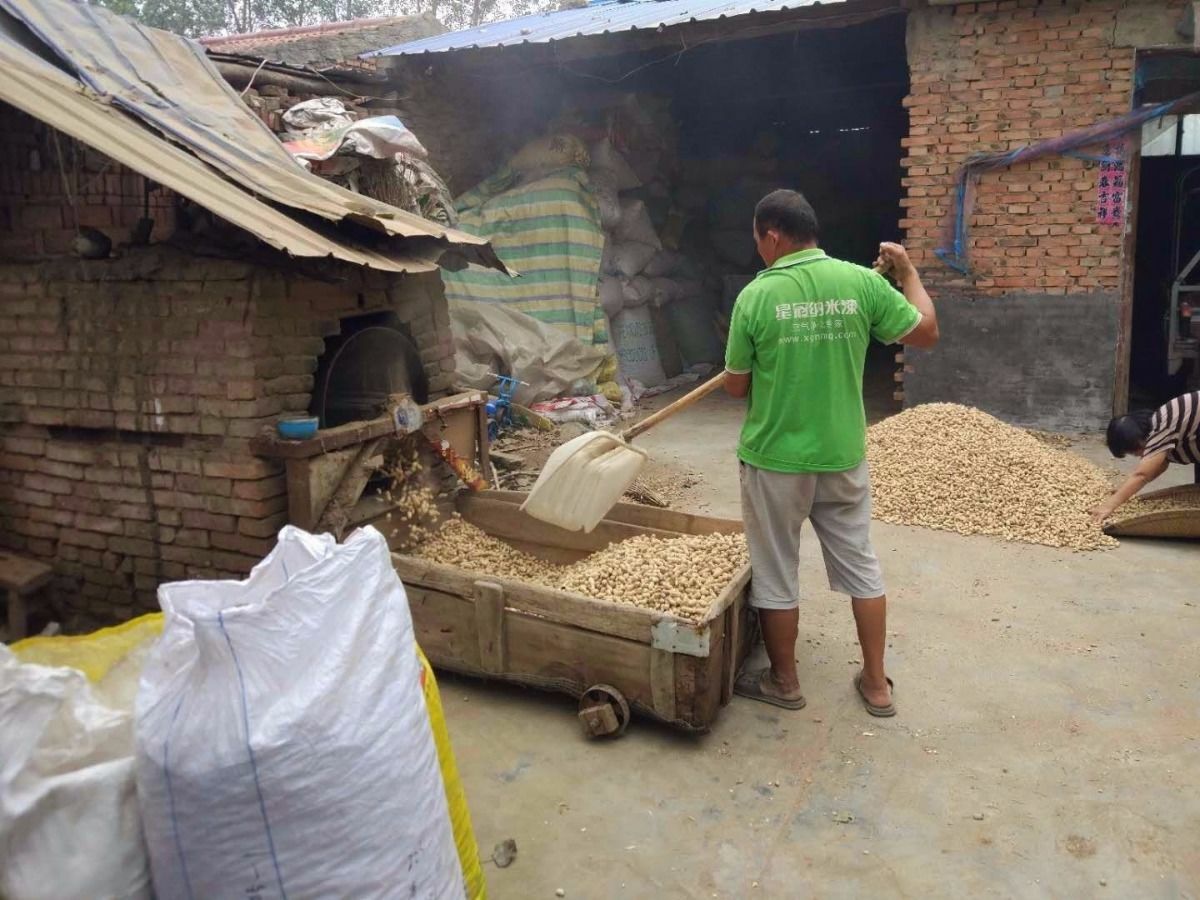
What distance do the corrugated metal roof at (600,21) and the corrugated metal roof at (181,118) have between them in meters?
4.53

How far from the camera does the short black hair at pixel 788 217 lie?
10.8 feet

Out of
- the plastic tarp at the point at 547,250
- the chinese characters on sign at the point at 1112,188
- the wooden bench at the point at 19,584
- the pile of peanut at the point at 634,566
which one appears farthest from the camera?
the plastic tarp at the point at 547,250

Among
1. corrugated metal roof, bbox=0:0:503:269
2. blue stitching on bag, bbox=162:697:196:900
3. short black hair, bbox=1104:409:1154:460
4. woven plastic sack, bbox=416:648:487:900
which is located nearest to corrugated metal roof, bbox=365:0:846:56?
short black hair, bbox=1104:409:1154:460

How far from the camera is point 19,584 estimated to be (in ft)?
13.2

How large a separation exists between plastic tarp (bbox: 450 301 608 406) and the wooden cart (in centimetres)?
495

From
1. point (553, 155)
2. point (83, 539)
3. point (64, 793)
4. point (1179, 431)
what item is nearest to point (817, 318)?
point (64, 793)

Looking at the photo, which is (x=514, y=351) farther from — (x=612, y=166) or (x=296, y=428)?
(x=296, y=428)

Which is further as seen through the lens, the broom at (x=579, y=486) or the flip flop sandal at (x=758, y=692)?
the broom at (x=579, y=486)

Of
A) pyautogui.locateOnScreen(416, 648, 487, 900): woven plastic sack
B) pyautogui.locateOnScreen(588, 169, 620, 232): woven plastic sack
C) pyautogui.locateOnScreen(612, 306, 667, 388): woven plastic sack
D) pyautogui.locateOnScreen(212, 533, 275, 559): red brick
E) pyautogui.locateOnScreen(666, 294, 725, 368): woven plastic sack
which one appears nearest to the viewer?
pyautogui.locateOnScreen(416, 648, 487, 900): woven plastic sack

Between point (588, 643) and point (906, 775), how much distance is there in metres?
1.13

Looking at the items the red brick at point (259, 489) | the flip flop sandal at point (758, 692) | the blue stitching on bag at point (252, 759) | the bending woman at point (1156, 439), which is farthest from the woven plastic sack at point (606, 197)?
the blue stitching on bag at point (252, 759)

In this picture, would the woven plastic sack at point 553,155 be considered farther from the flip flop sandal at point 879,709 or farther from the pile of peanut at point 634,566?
the flip flop sandal at point 879,709

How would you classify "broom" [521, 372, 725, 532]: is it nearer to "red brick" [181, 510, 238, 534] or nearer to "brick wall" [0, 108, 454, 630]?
"brick wall" [0, 108, 454, 630]

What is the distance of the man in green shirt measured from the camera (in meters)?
3.22
